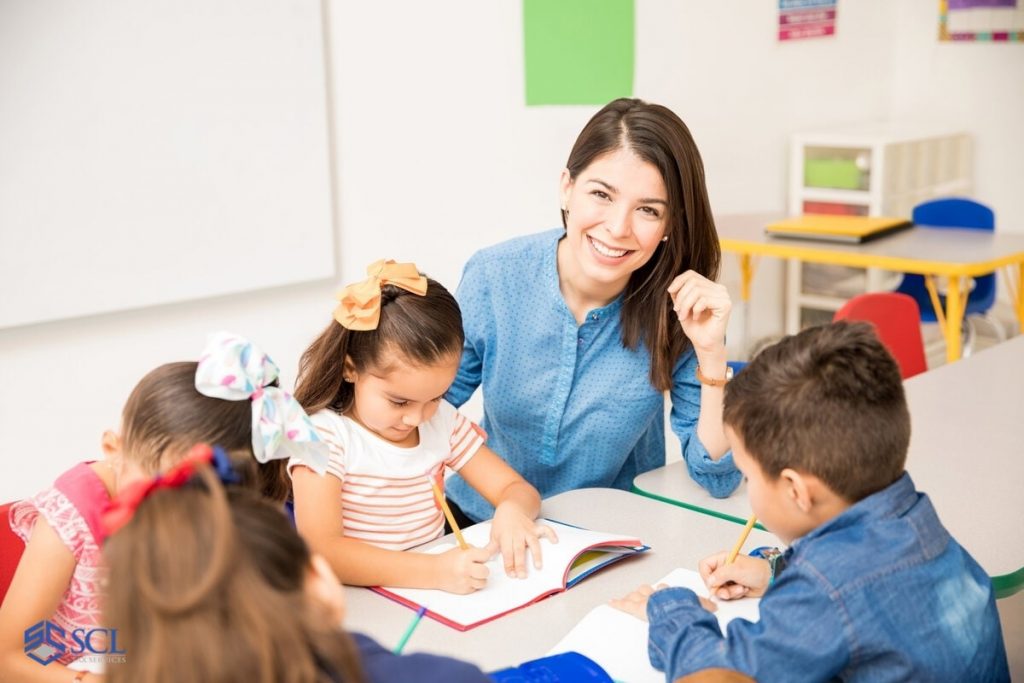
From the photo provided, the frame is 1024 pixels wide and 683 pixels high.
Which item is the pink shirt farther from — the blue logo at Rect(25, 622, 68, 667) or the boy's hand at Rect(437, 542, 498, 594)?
the boy's hand at Rect(437, 542, 498, 594)

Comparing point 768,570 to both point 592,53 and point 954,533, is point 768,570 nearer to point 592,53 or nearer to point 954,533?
point 954,533

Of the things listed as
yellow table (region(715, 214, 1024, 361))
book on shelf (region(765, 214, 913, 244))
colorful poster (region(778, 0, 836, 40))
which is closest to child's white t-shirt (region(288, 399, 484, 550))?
yellow table (region(715, 214, 1024, 361))

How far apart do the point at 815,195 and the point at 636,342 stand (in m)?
3.10

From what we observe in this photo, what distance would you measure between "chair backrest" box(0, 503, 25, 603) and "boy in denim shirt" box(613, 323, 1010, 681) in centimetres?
80

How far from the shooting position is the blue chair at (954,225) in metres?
4.11

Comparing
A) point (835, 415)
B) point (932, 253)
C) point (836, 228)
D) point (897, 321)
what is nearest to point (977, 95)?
point (836, 228)

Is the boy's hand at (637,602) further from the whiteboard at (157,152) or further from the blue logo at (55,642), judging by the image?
the whiteboard at (157,152)

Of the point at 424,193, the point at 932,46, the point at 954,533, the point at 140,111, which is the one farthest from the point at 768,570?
the point at 932,46

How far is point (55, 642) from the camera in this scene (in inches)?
52.8

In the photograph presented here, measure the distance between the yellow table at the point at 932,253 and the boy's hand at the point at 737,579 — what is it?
2.24 meters

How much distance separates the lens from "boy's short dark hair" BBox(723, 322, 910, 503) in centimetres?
120

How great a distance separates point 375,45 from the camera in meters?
3.35

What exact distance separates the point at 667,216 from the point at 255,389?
2.57 ft

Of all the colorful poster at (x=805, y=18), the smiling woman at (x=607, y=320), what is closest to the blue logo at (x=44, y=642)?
the smiling woman at (x=607, y=320)
